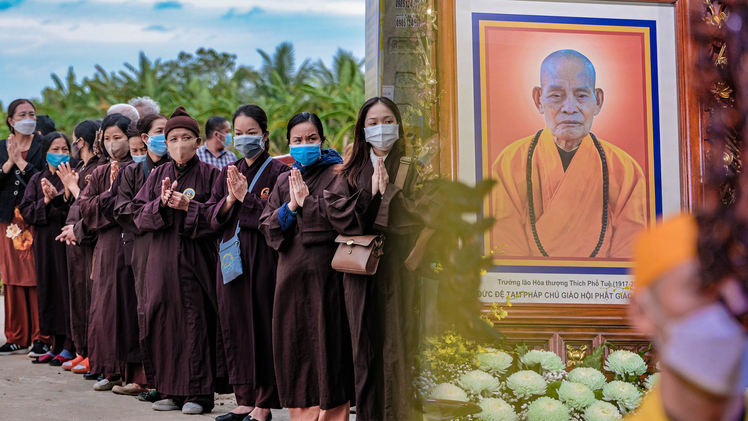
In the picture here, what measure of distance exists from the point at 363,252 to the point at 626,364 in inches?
52.9

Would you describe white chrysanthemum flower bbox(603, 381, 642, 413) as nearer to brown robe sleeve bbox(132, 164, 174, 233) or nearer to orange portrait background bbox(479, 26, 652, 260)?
orange portrait background bbox(479, 26, 652, 260)

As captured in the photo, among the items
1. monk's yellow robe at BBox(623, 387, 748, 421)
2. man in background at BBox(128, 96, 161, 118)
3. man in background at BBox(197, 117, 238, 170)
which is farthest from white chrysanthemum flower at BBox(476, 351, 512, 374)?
man in background at BBox(128, 96, 161, 118)

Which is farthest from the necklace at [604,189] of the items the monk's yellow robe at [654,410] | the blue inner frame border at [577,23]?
the monk's yellow robe at [654,410]

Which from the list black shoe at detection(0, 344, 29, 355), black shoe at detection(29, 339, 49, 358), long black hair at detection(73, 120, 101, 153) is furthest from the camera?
black shoe at detection(0, 344, 29, 355)

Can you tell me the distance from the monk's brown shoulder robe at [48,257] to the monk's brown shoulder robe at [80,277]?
1.95 feet

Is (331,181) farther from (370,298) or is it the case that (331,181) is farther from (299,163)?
(370,298)

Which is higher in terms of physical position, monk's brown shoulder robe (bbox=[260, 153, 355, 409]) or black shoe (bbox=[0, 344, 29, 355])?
monk's brown shoulder robe (bbox=[260, 153, 355, 409])

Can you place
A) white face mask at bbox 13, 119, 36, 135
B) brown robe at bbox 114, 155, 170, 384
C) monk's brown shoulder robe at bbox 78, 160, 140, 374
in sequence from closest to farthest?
brown robe at bbox 114, 155, 170, 384
monk's brown shoulder robe at bbox 78, 160, 140, 374
white face mask at bbox 13, 119, 36, 135

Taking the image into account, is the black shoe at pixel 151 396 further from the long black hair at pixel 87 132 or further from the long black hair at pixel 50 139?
the long black hair at pixel 50 139

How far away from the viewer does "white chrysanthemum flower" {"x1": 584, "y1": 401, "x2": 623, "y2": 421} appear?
130 inches

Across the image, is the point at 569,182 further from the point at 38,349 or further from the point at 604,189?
the point at 38,349

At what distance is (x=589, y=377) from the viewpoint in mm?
3498

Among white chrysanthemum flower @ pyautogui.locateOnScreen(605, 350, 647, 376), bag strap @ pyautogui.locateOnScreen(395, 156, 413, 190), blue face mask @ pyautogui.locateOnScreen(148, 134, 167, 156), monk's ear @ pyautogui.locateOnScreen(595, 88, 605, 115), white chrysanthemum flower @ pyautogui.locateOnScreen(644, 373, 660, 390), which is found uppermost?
blue face mask @ pyautogui.locateOnScreen(148, 134, 167, 156)

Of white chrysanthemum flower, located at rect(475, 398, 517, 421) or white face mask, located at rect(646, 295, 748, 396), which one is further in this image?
white chrysanthemum flower, located at rect(475, 398, 517, 421)
